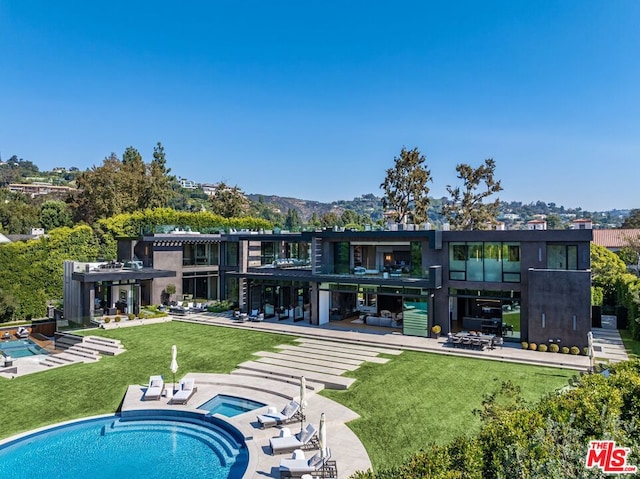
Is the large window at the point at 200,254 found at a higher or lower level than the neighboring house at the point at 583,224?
lower

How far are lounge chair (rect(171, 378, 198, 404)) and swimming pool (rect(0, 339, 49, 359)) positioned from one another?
40.0 ft

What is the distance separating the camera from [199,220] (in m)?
41.3

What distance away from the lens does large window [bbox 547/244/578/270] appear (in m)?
19.6

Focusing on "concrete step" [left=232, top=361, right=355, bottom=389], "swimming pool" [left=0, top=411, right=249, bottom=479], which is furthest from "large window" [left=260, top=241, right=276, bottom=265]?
"swimming pool" [left=0, top=411, right=249, bottom=479]

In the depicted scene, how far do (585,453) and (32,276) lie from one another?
34.7 m

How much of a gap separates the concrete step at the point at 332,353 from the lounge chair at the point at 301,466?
892 centimetres

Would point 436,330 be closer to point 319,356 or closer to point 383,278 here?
point 383,278

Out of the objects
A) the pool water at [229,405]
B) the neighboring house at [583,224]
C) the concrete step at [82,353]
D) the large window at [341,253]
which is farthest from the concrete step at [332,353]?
the neighboring house at [583,224]

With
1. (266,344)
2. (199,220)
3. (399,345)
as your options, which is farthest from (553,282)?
(199,220)

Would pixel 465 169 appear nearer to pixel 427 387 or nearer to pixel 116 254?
pixel 427 387

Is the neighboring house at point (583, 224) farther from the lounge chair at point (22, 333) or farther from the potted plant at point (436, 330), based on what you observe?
the lounge chair at point (22, 333)

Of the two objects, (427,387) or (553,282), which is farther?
(553,282)

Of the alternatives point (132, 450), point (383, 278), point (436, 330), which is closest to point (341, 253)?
point (383, 278)

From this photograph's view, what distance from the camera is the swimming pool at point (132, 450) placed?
407 inches
